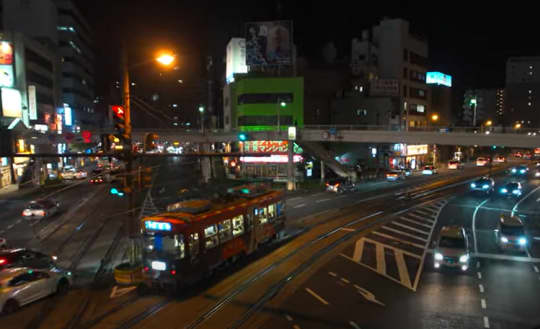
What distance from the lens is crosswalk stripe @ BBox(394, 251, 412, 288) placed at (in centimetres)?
1820

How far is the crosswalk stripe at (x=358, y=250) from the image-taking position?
21.7 m

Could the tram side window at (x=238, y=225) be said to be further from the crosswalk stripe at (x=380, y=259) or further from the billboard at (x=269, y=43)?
the billboard at (x=269, y=43)

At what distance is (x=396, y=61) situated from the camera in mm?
84062

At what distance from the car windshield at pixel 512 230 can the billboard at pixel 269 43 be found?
45.6 m

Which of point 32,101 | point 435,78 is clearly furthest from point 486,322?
point 435,78

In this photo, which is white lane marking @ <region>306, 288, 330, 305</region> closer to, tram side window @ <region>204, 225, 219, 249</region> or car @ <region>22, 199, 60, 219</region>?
tram side window @ <region>204, 225, 219, 249</region>

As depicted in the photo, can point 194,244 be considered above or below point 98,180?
above

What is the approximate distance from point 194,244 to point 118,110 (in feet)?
20.0

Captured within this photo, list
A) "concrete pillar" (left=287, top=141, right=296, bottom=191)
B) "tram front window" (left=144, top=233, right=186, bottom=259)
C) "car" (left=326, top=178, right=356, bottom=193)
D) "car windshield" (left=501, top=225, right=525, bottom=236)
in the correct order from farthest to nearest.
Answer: "concrete pillar" (left=287, top=141, right=296, bottom=191) < "car" (left=326, top=178, right=356, bottom=193) < "car windshield" (left=501, top=225, right=525, bottom=236) < "tram front window" (left=144, top=233, right=186, bottom=259)

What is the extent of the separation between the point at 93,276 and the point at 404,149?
231 ft

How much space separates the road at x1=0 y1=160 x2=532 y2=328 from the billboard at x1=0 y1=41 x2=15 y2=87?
3967 centimetres

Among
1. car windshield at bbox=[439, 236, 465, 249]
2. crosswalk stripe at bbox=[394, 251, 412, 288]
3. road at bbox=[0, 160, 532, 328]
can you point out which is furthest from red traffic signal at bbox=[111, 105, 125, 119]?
car windshield at bbox=[439, 236, 465, 249]

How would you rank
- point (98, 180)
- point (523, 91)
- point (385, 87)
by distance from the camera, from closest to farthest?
point (98, 180) → point (385, 87) → point (523, 91)

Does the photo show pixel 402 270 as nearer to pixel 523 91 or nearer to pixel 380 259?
pixel 380 259
